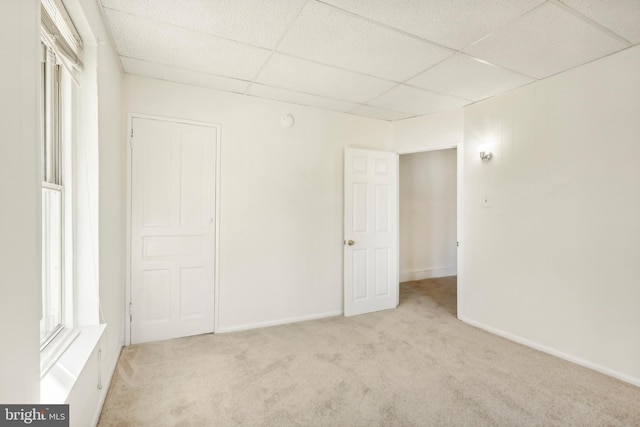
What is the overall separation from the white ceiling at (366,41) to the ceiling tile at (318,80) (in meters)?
0.01

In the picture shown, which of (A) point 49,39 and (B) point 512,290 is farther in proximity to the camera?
(B) point 512,290

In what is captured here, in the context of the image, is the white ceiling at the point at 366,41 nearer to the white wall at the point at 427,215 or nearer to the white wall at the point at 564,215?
the white wall at the point at 564,215

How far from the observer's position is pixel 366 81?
2.89 metres

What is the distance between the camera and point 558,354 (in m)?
2.68

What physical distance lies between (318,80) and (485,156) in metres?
2.01

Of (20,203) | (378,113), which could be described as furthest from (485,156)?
(20,203)

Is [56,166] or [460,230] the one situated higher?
[56,166]

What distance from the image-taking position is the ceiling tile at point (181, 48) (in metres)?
2.06

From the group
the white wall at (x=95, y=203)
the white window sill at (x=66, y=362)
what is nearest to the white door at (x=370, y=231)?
the white wall at (x=95, y=203)

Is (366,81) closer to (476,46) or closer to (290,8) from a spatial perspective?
(476,46)

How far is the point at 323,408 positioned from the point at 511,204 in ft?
8.71

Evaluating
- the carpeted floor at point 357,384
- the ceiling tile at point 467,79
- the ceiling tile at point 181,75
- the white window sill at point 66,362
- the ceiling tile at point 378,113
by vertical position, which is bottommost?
the carpeted floor at point 357,384

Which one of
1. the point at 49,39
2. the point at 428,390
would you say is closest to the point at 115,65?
the point at 49,39

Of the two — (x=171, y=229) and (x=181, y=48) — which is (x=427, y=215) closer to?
(x=171, y=229)
